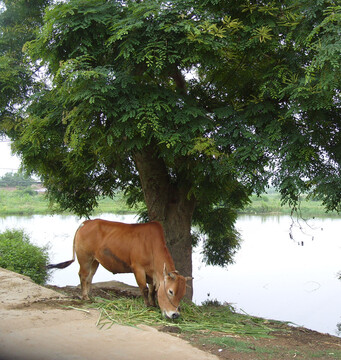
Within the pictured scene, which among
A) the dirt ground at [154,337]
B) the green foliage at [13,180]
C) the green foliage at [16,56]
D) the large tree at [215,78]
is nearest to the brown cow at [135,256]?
the dirt ground at [154,337]

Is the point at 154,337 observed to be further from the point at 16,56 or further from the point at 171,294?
the point at 16,56

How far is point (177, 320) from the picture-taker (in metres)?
6.06

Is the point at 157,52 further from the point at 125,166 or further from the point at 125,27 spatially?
the point at 125,166

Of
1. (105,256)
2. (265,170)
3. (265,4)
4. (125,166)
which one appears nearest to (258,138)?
(265,170)

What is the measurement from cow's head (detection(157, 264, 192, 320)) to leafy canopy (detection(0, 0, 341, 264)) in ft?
6.39

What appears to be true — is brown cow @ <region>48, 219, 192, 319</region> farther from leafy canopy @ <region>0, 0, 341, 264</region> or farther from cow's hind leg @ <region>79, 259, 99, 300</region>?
leafy canopy @ <region>0, 0, 341, 264</region>

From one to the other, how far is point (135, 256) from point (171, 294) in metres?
1.19

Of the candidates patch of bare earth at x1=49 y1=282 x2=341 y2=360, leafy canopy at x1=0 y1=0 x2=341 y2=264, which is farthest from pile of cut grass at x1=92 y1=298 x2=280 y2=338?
leafy canopy at x1=0 y1=0 x2=341 y2=264

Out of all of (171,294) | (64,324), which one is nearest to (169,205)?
(171,294)

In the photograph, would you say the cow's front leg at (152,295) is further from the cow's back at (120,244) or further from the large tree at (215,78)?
the large tree at (215,78)

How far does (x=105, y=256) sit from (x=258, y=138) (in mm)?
3247

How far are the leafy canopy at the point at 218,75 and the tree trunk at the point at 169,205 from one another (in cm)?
165

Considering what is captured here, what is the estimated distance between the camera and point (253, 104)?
24.0 ft

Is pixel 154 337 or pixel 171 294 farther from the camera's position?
pixel 171 294
